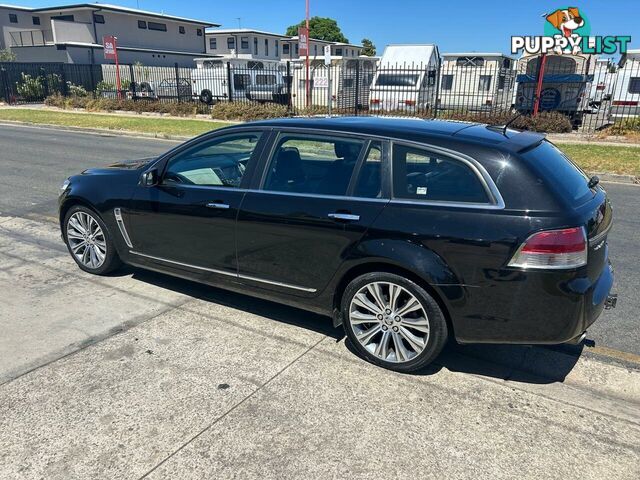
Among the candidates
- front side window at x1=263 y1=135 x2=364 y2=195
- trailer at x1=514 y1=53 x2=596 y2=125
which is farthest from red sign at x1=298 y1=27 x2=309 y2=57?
front side window at x1=263 y1=135 x2=364 y2=195

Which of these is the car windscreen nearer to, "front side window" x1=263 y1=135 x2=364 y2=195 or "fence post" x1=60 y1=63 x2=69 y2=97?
"front side window" x1=263 y1=135 x2=364 y2=195

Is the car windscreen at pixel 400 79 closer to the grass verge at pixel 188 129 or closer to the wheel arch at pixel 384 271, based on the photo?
the grass verge at pixel 188 129

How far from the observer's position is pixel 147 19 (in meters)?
48.2

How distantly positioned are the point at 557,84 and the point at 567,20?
2.30 meters

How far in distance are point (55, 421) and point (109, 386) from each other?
39cm

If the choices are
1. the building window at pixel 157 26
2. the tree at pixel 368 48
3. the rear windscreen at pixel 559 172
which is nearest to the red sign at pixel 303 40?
the rear windscreen at pixel 559 172

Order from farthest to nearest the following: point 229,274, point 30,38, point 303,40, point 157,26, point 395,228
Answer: point 157,26
point 30,38
point 303,40
point 229,274
point 395,228

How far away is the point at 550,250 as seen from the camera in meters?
2.88

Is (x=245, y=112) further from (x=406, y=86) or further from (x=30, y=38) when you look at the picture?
(x=30, y=38)

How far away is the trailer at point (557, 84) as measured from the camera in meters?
18.2

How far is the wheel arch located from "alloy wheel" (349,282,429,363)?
0.30ft

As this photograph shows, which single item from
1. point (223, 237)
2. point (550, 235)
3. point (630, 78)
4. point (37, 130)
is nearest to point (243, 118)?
point (37, 130)

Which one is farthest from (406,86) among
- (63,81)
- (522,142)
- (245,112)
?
(63,81)

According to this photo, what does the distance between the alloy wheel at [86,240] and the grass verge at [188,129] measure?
9.83 m
